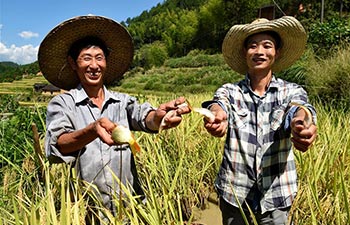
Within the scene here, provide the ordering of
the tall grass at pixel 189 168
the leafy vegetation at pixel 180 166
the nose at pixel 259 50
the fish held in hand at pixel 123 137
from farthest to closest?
the tall grass at pixel 189 168 → the nose at pixel 259 50 → the leafy vegetation at pixel 180 166 → the fish held in hand at pixel 123 137

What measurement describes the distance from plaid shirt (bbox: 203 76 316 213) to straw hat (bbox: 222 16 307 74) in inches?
8.9

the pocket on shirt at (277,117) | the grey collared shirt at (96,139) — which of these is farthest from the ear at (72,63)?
the pocket on shirt at (277,117)

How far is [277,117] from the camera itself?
1329mm

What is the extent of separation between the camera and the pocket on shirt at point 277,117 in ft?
4.33

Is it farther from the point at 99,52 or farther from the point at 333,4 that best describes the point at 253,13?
the point at 99,52

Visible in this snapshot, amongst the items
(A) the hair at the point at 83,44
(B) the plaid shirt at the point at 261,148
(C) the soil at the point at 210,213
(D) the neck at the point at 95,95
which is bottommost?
(C) the soil at the point at 210,213

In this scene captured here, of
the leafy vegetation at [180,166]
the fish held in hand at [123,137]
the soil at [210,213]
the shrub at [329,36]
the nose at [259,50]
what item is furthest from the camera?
the shrub at [329,36]

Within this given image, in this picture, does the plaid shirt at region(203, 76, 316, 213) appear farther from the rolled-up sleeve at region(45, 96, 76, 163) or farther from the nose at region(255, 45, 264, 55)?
the rolled-up sleeve at region(45, 96, 76, 163)

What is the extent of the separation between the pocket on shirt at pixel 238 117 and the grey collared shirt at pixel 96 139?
1.18ft

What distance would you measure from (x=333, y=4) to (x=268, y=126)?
2023cm

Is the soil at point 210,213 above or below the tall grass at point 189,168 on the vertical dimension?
below

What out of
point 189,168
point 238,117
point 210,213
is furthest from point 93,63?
point 210,213

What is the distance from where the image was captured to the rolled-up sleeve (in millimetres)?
1114

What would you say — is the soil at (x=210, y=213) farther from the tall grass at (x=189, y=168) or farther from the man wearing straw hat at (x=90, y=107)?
the man wearing straw hat at (x=90, y=107)
